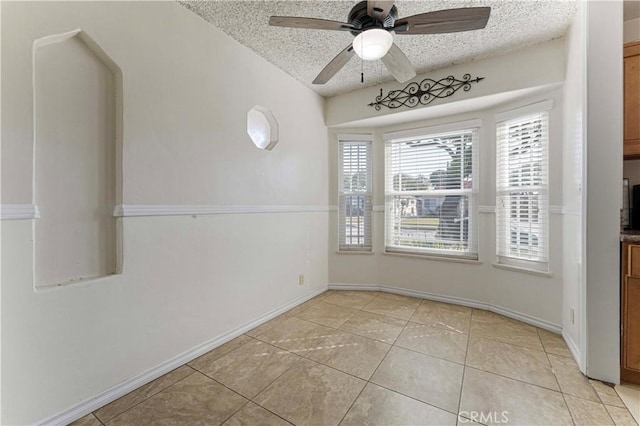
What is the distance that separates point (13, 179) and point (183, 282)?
42.9 inches

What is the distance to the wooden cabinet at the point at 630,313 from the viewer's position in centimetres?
168

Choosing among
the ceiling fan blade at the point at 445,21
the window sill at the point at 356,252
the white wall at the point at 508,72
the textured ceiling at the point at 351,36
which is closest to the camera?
the ceiling fan blade at the point at 445,21

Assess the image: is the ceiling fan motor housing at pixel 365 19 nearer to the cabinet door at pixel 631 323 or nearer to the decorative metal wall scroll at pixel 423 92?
the decorative metal wall scroll at pixel 423 92

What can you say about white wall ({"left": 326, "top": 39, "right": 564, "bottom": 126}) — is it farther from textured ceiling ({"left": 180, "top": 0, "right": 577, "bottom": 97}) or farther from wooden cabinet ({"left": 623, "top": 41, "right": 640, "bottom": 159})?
wooden cabinet ({"left": 623, "top": 41, "right": 640, "bottom": 159})

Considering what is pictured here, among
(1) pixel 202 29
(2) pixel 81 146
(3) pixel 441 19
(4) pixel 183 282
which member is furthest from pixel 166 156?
(3) pixel 441 19

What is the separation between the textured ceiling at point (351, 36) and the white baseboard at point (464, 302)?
2596mm

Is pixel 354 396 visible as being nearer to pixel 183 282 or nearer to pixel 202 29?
pixel 183 282

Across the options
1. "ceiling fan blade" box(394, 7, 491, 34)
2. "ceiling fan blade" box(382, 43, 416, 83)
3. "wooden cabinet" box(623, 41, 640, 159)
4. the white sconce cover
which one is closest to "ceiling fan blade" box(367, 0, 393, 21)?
"ceiling fan blade" box(394, 7, 491, 34)

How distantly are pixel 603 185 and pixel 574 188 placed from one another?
0.36 metres

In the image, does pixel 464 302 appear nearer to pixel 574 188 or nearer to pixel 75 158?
pixel 574 188

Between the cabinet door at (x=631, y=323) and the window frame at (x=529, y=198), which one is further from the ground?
the window frame at (x=529, y=198)

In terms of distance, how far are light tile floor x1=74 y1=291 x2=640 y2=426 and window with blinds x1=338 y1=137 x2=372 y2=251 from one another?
1345 mm

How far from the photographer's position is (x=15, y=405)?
1310 millimetres

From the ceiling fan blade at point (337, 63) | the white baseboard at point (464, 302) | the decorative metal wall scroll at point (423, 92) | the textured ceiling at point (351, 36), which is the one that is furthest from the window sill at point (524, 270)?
the ceiling fan blade at point (337, 63)
